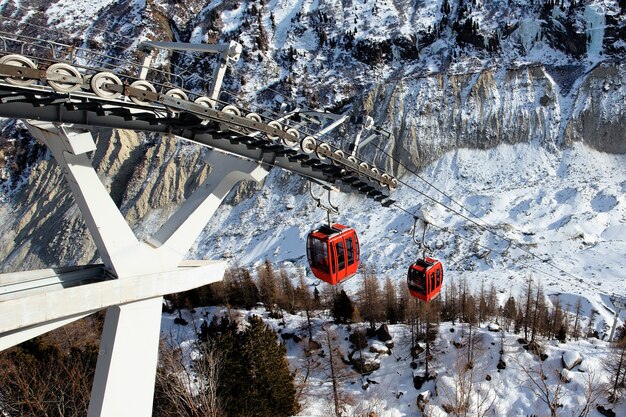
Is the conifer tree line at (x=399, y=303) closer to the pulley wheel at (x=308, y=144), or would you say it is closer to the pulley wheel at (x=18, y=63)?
the pulley wheel at (x=308, y=144)

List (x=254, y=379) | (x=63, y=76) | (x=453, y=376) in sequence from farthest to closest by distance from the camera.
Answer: (x=453, y=376) < (x=254, y=379) < (x=63, y=76)

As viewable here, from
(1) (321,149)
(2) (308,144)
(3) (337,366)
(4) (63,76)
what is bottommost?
(3) (337,366)

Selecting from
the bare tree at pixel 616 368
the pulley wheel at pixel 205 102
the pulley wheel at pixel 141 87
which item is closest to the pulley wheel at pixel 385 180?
the pulley wheel at pixel 205 102

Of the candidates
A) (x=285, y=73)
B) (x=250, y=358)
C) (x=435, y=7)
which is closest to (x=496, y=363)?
(x=250, y=358)

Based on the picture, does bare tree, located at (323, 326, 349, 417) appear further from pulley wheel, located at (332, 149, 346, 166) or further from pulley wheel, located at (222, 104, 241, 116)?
pulley wheel, located at (222, 104, 241, 116)

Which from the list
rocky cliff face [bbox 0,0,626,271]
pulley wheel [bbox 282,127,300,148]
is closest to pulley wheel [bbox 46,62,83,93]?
pulley wheel [bbox 282,127,300,148]

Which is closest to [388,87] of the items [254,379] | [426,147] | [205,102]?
[426,147]

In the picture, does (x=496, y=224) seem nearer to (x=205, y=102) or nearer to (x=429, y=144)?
(x=429, y=144)
